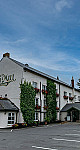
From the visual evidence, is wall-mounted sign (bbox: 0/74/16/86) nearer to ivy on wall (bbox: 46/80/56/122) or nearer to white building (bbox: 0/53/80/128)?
white building (bbox: 0/53/80/128)

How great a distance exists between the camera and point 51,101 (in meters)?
32.8

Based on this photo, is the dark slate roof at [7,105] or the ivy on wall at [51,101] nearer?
the dark slate roof at [7,105]

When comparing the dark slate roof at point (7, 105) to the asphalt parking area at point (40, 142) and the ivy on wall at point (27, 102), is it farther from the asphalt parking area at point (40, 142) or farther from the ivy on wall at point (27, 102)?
the asphalt parking area at point (40, 142)

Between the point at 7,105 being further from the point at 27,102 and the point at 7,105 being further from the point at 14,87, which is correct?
the point at 14,87

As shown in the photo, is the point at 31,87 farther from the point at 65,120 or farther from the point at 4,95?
the point at 65,120

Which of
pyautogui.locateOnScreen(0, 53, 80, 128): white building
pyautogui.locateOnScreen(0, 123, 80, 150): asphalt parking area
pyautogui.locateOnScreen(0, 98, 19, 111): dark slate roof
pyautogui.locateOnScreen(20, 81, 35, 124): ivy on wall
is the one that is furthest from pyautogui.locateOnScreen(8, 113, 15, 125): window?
pyautogui.locateOnScreen(0, 123, 80, 150): asphalt parking area

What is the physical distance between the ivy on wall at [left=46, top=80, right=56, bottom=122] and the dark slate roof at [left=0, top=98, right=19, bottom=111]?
770 centimetres

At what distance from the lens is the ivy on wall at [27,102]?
26.2m

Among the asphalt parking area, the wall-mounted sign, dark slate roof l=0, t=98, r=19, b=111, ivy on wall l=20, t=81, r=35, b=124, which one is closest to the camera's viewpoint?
the asphalt parking area

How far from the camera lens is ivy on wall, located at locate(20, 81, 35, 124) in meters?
26.2

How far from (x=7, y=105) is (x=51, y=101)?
391 inches

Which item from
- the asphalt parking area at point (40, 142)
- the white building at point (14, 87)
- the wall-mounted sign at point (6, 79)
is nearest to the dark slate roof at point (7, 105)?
the white building at point (14, 87)

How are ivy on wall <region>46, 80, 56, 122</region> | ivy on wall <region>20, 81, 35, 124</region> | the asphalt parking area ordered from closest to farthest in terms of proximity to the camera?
the asphalt parking area
ivy on wall <region>20, 81, 35, 124</region>
ivy on wall <region>46, 80, 56, 122</region>

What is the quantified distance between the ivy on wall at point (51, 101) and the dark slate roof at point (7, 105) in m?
7.70
